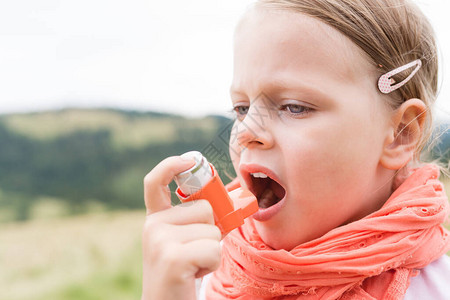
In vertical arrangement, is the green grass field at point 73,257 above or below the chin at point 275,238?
above

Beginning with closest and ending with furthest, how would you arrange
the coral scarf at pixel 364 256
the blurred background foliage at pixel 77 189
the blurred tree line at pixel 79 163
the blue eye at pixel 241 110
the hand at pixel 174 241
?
1. the hand at pixel 174 241
2. the coral scarf at pixel 364 256
3. the blue eye at pixel 241 110
4. the blurred background foliage at pixel 77 189
5. the blurred tree line at pixel 79 163

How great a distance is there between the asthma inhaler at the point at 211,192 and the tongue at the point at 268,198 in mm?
96

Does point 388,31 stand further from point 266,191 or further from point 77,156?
point 77,156

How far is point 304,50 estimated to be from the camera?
654 mm

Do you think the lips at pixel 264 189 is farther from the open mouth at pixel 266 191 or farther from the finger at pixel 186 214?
the finger at pixel 186 214

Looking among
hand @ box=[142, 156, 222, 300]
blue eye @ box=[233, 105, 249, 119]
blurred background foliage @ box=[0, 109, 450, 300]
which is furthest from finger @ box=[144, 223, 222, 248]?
blurred background foliage @ box=[0, 109, 450, 300]

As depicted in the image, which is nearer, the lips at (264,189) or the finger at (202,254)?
the finger at (202,254)

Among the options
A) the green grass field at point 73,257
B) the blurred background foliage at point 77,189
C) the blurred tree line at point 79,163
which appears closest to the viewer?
the green grass field at point 73,257

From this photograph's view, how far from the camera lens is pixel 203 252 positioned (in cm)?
51

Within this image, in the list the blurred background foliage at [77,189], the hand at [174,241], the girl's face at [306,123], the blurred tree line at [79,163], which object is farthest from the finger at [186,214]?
the blurred tree line at [79,163]

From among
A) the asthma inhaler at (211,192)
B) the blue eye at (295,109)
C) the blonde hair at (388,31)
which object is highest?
the blonde hair at (388,31)

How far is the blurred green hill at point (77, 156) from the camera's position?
2285 mm

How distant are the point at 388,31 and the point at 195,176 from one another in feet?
1.31

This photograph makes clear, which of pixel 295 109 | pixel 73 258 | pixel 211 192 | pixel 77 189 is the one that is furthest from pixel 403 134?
pixel 77 189
